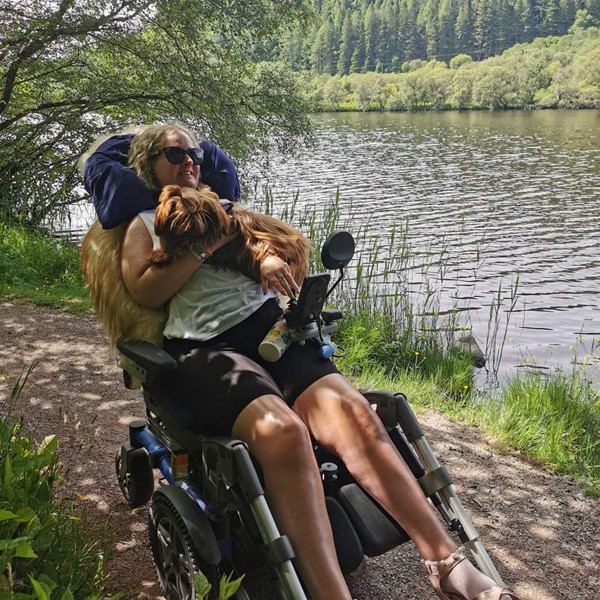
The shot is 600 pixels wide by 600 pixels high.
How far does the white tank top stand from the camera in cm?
265

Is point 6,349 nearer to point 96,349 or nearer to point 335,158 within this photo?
point 96,349

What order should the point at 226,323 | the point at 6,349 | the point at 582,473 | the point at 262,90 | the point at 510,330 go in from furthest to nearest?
1. the point at 262,90
2. the point at 510,330
3. the point at 6,349
4. the point at 582,473
5. the point at 226,323

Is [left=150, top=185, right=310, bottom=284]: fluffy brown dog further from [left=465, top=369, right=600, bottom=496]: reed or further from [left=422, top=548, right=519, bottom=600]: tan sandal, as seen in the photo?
[left=465, top=369, right=600, bottom=496]: reed

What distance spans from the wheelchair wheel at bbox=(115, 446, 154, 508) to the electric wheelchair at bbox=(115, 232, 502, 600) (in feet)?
0.50

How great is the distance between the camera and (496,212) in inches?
611

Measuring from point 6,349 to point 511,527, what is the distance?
395 centimetres

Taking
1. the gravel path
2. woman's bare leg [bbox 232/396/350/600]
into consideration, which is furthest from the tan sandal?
the gravel path

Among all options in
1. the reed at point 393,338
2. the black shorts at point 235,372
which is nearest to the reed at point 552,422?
the reed at point 393,338

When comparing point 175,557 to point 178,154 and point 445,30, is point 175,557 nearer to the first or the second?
point 178,154

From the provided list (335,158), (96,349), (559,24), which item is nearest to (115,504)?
(96,349)

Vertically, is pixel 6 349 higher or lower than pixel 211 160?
lower

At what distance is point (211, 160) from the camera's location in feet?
10.5

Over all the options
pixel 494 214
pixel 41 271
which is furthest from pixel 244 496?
pixel 494 214

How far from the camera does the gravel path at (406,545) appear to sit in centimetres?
271
